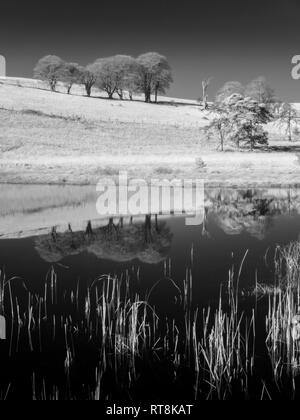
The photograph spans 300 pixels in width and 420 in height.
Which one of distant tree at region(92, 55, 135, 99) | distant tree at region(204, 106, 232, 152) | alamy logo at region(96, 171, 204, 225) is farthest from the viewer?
distant tree at region(92, 55, 135, 99)

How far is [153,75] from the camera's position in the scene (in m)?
123

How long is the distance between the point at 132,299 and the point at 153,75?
11359 cm

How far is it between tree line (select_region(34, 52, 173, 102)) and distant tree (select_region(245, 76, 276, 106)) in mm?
20580

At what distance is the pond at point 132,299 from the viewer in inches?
421

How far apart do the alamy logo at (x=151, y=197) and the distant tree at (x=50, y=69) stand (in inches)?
3384

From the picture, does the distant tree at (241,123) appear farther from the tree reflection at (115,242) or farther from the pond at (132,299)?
the tree reflection at (115,242)

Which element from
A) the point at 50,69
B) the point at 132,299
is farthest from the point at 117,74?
the point at 132,299

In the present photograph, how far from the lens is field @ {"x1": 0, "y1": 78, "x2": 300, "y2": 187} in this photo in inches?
1850

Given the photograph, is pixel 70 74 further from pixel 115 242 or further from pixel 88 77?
pixel 115 242

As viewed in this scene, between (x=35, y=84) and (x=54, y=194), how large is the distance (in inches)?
4342

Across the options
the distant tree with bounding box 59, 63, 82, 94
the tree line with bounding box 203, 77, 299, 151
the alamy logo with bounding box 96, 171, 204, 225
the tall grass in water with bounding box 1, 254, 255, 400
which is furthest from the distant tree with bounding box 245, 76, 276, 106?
the tall grass in water with bounding box 1, 254, 255, 400

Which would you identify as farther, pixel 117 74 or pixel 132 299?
pixel 117 74

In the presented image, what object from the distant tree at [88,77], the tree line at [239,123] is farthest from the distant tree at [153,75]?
the tree line at [239,123]

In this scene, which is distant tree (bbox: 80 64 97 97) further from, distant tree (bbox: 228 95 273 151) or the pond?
the pond
